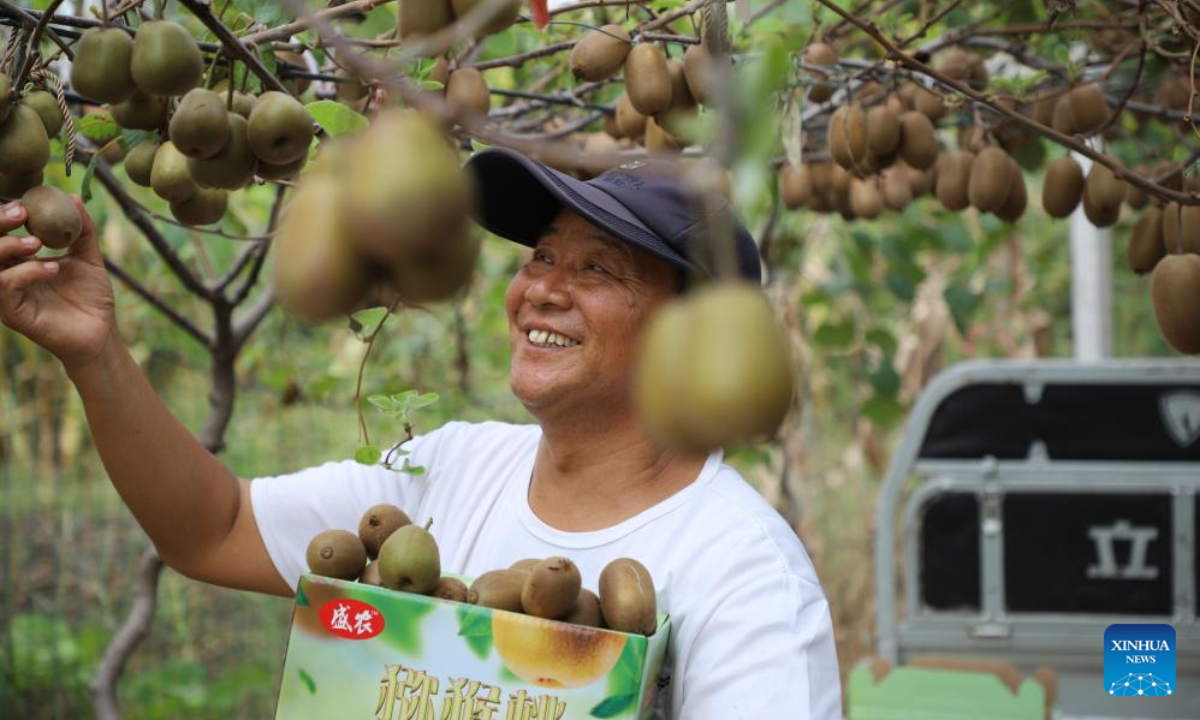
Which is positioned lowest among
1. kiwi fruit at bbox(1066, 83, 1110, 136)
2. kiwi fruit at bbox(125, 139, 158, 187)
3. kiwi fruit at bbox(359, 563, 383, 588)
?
kiwi fruit at bbox(359, 563, 383, 588)

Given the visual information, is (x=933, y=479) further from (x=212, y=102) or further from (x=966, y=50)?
(x=212, y=102)

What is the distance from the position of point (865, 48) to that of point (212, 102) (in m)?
1.89

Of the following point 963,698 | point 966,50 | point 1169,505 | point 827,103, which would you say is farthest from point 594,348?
point 1169,505

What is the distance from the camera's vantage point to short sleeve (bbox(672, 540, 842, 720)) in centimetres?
139

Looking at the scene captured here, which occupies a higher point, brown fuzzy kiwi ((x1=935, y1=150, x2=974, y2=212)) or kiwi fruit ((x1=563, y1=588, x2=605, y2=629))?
brown fuzzy kiwi ((x1=935, y1=150, x2=974, y2=212))

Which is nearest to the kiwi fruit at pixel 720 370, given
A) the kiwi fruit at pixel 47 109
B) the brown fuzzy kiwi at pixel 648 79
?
the kiwi fruit at pixel 47 109

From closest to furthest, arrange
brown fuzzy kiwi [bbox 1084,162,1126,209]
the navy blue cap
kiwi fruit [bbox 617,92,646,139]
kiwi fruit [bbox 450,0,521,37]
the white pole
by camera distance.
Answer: kiwi fruit [bbox 450,0,521,37]
the navy blue cap
brown fuzzy kiwi [bbox 1084,162,1126,209]
kiwi fruit [bbox 617,92,646,139]
the white pole

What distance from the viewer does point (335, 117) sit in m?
1.30

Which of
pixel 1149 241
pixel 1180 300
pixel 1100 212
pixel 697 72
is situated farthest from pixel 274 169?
pixel 1100 212

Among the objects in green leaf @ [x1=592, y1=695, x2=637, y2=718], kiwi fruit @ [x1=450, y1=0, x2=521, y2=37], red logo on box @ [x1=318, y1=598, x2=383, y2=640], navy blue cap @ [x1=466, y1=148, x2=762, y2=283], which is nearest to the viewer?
kiwi fruit @ [x1=450, y1=0, x2=521, y2=37]

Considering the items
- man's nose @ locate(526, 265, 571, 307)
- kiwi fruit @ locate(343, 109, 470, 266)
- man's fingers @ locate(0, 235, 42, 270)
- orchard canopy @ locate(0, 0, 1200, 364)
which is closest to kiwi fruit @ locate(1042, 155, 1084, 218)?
orchard canopy @ locate(0, 0, 1200, 364)

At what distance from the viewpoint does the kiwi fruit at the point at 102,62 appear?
115cm

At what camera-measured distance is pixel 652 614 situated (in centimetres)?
133

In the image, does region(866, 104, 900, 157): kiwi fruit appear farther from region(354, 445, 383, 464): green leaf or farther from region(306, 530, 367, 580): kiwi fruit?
region(306, 530, 367, 580): kiwi fruit
